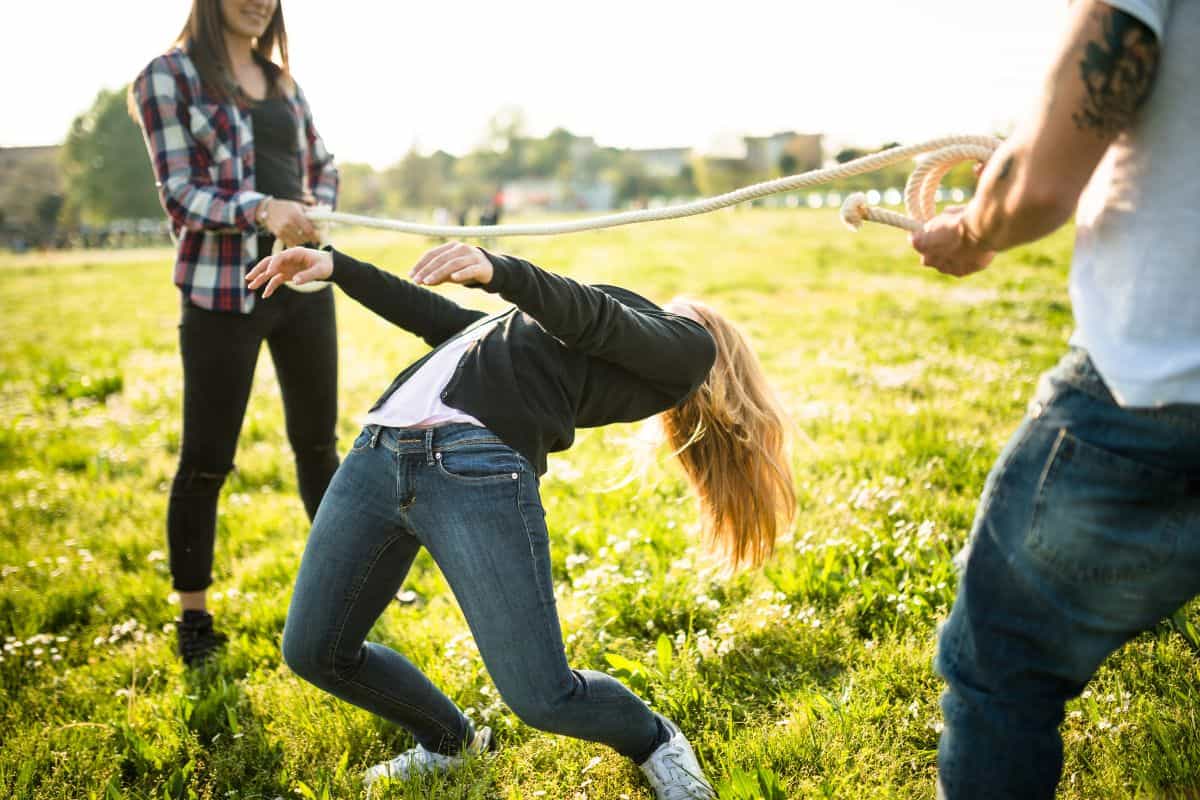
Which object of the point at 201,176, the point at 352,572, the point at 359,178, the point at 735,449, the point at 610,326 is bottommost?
the point at 352,572

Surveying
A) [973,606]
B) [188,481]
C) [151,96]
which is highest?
[151,96]

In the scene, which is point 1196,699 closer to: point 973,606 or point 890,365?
point 973,606

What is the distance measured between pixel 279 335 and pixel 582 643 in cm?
167

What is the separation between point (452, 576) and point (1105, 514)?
4.76 feet

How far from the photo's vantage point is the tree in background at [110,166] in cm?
6394

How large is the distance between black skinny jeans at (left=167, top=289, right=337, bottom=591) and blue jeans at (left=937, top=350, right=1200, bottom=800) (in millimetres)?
2633

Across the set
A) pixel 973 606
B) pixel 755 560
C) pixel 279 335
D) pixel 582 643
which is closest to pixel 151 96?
pixel 279 335

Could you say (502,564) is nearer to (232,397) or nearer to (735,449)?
(735,449)

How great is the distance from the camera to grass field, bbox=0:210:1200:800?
2.47 metres

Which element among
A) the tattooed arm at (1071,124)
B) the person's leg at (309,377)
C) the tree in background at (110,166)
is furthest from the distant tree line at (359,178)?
the tattooed arm at (1071,124)

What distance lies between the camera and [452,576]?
84.7 inches

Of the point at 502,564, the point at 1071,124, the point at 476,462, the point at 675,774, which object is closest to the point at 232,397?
the point at 476,462

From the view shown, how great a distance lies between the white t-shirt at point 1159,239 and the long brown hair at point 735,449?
1423mm

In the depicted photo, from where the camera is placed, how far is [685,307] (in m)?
2.63
